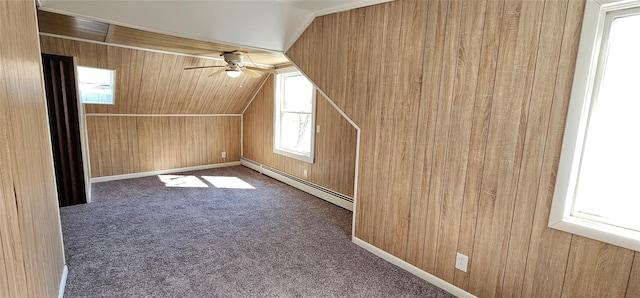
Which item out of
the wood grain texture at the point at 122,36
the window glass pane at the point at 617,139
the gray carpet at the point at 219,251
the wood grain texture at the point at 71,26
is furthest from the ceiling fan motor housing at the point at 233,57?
the window glass pane at the point at 617,139

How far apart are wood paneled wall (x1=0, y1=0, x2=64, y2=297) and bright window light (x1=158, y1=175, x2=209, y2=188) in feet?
8.98

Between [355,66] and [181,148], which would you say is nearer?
[355,66]

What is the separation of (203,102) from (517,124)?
5005mm

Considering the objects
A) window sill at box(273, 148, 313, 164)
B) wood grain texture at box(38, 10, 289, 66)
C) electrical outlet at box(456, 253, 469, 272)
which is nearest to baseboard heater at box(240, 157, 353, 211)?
window sill at box(273, 148, 313, 164)

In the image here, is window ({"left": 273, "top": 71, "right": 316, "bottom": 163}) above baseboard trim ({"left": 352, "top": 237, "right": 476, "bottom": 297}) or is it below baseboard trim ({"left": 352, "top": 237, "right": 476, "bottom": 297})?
above

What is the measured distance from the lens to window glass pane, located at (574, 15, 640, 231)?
1.51 m

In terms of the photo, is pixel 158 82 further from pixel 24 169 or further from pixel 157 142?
pixel 24 169

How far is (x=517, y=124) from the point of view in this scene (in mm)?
1812

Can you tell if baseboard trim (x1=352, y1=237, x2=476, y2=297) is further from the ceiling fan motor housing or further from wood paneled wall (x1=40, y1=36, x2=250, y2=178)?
wood paneled wall (x1=40, y1=36, x2=250, y2=178)

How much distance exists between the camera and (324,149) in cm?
424

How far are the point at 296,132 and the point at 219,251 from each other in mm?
2605

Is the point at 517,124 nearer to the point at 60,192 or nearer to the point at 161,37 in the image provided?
the point at 161,37

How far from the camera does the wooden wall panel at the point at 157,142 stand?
482cm

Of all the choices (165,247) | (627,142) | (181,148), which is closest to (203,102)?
(181,148)
